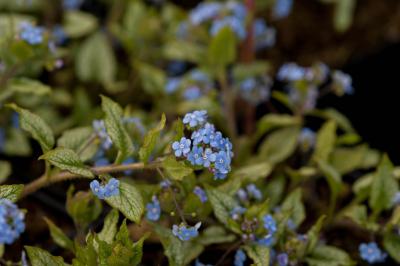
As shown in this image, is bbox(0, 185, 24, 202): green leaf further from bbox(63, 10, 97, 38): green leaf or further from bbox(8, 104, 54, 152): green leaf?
bbox(63, 10, 97, 38): green leaf

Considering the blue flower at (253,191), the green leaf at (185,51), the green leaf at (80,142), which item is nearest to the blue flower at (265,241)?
the blue flower at (253,191)

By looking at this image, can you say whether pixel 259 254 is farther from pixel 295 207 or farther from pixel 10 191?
pixel 10 191

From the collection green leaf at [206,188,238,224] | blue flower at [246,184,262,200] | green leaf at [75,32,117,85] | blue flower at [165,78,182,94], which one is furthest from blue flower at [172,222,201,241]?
green leaf at [75,32,117,85]

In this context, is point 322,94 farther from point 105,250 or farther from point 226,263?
point 105,250

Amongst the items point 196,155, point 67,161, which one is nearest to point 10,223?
point 67,161

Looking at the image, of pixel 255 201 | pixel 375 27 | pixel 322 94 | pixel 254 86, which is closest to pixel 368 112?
pixel 322 94
